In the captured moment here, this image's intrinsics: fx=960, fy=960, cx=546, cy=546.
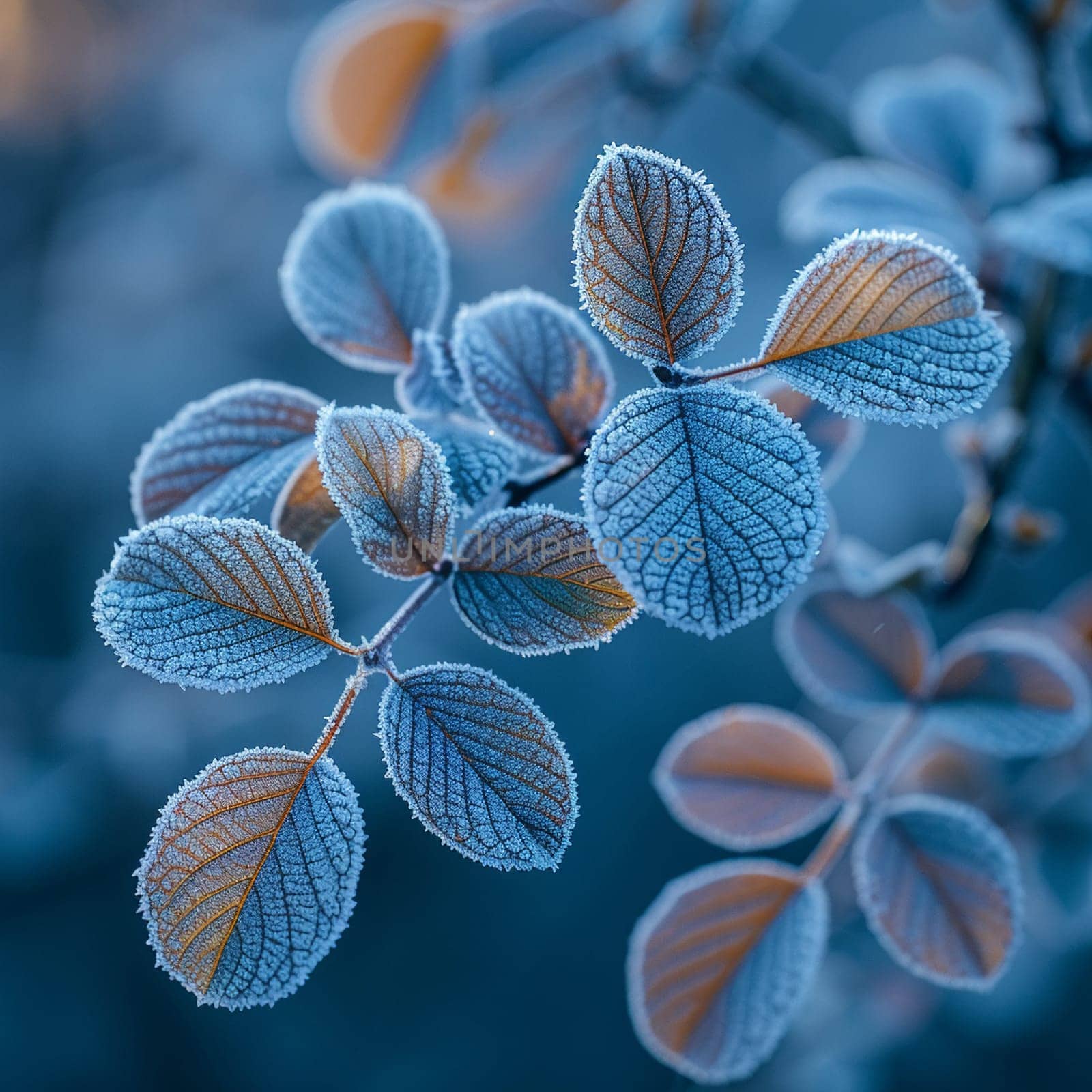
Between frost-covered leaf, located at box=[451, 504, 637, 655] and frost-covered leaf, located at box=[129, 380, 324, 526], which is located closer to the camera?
frost-covered leaf, located at box=[451, 504, 637, 655]

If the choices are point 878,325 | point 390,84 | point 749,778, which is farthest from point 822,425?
point 390,84

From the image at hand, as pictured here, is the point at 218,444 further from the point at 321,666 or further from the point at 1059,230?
the point at 321,666

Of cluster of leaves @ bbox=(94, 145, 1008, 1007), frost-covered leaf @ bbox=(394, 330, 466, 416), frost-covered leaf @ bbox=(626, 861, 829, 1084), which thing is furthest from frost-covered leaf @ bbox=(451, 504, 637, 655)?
frost-covered leaf @ bbox=(626, 861, 829, 1084)

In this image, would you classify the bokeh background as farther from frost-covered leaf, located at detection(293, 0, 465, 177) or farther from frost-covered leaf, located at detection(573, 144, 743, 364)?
frost-covered leaf, located at detection(573, 144, 743, 364)

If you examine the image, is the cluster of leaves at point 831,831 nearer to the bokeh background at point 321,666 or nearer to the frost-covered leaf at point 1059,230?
the frost-covered leaf at point 1059,230

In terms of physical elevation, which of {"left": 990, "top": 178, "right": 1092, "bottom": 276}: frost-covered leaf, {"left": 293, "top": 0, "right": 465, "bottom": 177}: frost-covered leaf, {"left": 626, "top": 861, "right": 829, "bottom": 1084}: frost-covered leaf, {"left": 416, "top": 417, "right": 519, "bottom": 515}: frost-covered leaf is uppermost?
{"left": 293, "top": 0, "right": 465, "bottom": 177}: frost-covered leaf

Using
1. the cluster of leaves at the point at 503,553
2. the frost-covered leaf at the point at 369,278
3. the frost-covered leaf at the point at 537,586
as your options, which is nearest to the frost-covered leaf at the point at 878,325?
the cluster of leaves at the point at 503,553
